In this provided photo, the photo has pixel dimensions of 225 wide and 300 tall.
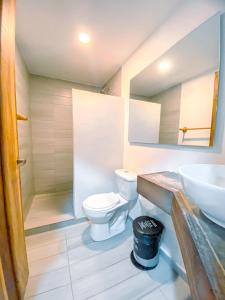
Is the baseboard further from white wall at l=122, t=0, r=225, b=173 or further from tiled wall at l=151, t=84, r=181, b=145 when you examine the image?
tiled wall at l=151, t=84, r=181, b=145

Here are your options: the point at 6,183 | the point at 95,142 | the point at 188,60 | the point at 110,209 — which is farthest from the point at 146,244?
the point at 188,60

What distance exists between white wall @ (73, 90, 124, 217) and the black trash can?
870 mm

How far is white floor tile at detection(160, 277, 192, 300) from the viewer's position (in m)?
0.97

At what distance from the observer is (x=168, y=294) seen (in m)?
0.99

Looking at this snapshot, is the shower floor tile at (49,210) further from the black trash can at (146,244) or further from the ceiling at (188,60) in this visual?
the ceiling at (188,60)

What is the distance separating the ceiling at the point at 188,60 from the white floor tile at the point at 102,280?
173cm

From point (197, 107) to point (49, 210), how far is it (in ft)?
7.36

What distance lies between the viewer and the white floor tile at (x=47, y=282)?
997 mm

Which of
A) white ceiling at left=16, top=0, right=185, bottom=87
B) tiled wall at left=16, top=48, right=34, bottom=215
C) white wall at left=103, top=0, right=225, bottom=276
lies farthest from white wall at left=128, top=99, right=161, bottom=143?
tiled wall at left=16, top=48, right=34, bottom=215

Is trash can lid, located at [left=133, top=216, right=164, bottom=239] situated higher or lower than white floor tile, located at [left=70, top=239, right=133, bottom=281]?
higher

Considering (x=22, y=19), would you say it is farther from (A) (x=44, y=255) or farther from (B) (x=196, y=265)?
(A) (x=44, y=255)

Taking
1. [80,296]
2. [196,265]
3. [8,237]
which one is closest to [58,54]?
[8,237]

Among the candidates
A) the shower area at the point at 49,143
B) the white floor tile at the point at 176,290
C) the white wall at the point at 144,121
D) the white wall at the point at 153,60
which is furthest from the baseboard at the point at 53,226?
the white wall at the point at 144,121

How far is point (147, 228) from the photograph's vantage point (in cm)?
119
